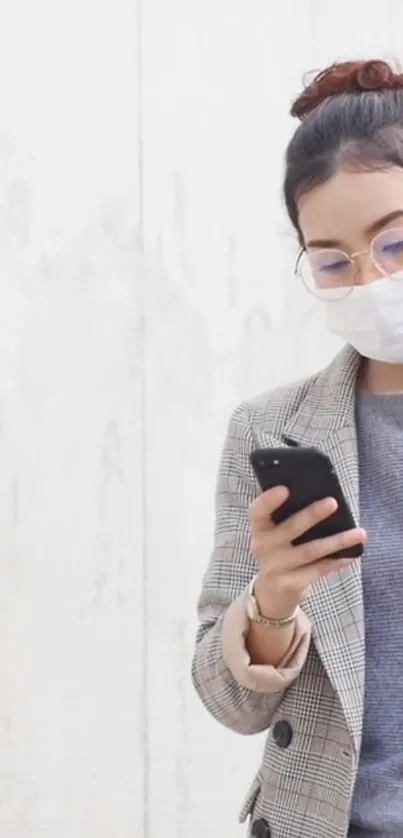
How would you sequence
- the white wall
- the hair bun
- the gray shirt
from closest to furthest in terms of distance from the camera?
the gray shirt, the hair bun, the white wall

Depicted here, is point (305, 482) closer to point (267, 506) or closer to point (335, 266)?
point (267, 506)

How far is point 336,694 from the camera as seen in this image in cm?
81

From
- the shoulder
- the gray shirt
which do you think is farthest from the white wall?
the gray shirt

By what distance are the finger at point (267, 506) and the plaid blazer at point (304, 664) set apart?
131 millimetres

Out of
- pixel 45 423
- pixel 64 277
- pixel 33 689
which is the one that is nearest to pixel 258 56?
pixel 64 277

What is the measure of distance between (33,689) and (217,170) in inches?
28.0

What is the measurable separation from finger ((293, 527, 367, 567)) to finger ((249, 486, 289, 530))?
27 millimetres

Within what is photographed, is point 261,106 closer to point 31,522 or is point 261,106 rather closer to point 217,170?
point 217,170

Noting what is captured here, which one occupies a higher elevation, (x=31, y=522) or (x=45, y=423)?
(x=45, y=423)

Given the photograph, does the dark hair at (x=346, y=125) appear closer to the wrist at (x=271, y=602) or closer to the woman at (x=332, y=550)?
the woman at (x=332, y=550)

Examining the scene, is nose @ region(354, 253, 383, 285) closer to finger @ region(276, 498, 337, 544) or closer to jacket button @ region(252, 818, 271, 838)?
finger @ region(276, 498, 337, 544)

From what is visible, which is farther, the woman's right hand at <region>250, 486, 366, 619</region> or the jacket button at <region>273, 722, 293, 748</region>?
the jacket button at <region>273, 722, 293, 748</region>

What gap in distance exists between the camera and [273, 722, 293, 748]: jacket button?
0.83m

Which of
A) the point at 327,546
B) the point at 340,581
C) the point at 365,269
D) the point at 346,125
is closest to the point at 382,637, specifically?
the point at 340,581
